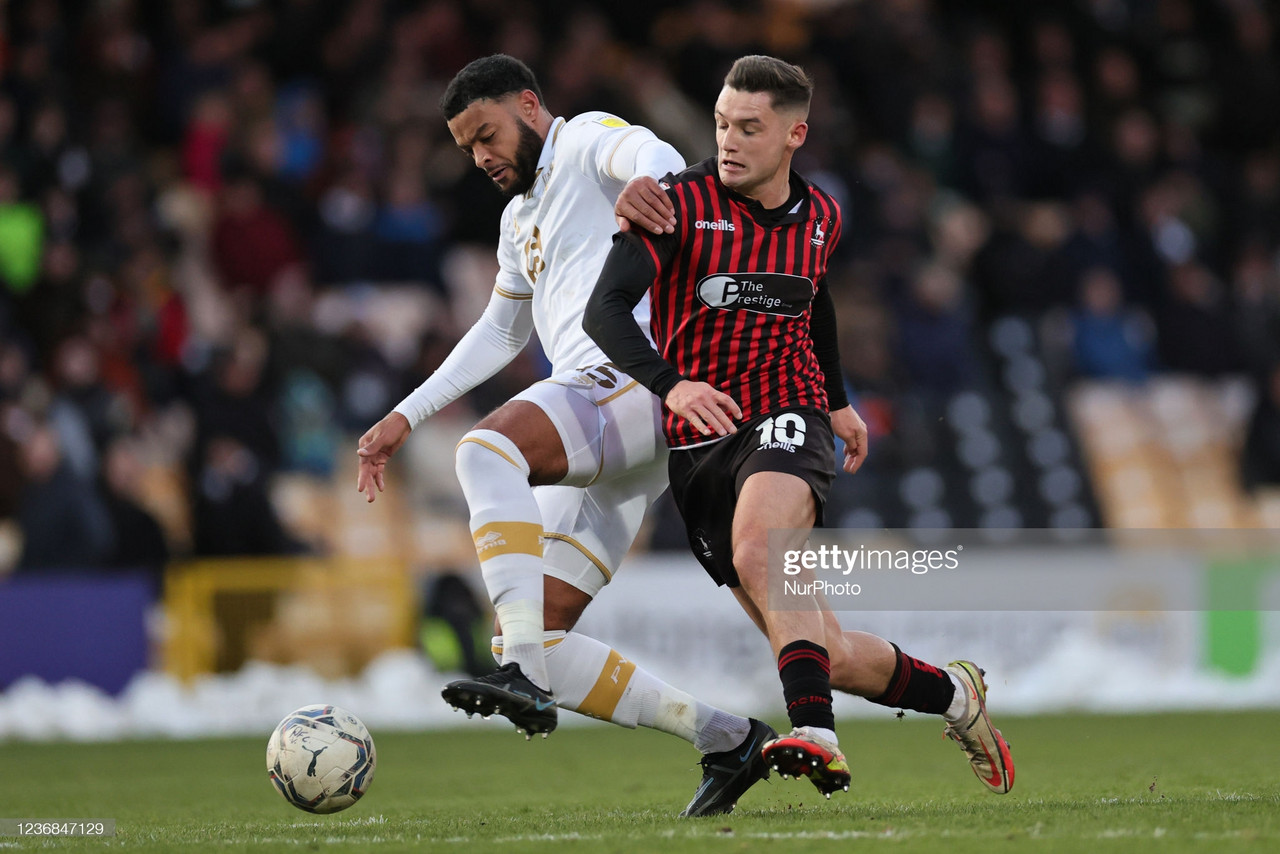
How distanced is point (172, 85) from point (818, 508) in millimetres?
10137

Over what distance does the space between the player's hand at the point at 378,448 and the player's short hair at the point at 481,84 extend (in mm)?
999

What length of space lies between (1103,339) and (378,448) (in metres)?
9.78

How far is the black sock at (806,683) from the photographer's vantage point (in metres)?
4.69

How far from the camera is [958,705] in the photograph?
543cm

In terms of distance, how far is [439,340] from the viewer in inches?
472

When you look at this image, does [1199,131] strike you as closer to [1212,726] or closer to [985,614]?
[985,614]

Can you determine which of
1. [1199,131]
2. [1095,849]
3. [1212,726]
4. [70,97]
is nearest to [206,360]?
[70,97]

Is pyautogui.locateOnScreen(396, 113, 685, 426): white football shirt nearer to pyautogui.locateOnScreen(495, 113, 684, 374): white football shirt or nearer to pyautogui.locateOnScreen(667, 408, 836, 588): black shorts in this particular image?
pyautogui.locateOnScreen(495, 113, 684, 374): white football shirt

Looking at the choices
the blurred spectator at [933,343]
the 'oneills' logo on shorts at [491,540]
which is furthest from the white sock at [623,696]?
the blurred spectator at [933,343]

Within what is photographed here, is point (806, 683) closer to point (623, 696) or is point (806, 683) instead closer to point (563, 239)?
point (623, 696)

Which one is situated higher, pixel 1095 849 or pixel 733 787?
pixel 733 787

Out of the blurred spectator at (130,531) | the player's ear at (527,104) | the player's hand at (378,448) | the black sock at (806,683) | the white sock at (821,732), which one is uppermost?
the blurred spectator at (130,531)

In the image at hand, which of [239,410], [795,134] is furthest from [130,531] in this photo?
[795,134]

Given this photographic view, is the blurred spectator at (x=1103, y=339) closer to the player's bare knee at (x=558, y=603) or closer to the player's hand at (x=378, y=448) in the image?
Result: the player's bare knee at (x=558, y=603)
